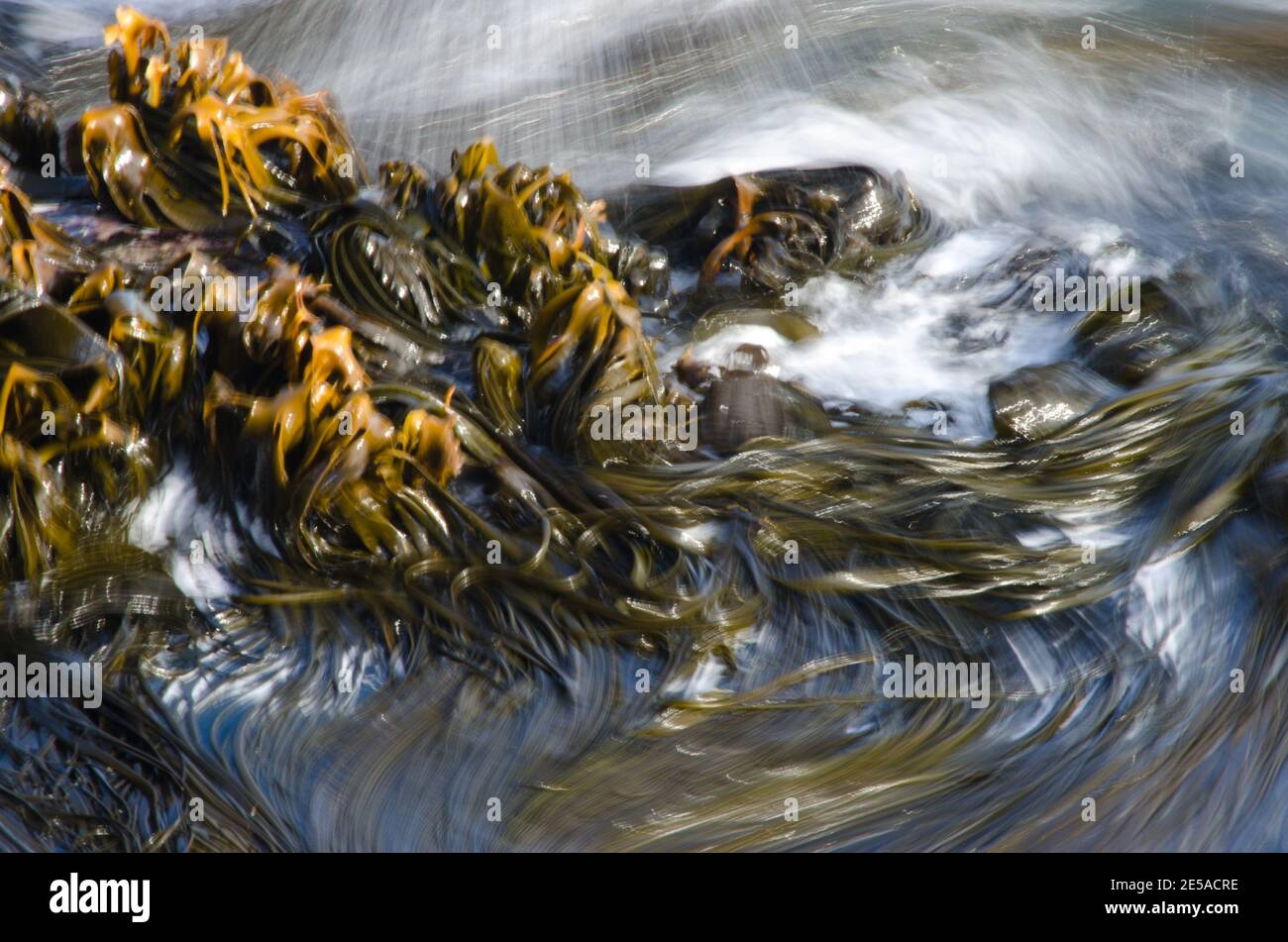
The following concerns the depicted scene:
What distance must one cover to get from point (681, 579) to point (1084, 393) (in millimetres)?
1440

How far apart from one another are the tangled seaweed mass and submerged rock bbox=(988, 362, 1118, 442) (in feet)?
0.04

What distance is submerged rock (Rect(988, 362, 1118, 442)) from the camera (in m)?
3.66

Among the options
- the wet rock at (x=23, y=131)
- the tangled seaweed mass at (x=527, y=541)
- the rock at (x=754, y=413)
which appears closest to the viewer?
the tangled seaweed mass at (x=527, y=541)

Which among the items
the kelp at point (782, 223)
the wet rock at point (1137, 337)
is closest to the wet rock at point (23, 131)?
the kelp at point (782, 223)

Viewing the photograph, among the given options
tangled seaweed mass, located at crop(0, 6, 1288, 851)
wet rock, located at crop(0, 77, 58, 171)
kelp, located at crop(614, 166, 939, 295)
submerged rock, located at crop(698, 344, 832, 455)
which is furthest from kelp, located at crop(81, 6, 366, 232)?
submerged rock, located at crop(698, 344, 832, 455)

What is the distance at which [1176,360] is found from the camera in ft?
12.6

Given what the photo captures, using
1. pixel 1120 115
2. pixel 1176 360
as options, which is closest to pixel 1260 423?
pixel 1176 360

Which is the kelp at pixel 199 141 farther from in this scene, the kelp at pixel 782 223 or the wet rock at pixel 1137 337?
the wet rock at pixel 1137 337

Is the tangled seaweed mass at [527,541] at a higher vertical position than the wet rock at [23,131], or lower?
lower

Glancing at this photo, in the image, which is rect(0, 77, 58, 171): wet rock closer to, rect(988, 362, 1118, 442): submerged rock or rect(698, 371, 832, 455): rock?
rect(698, 371, 832, 455): rock

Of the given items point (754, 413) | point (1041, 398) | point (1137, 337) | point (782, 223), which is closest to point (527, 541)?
point (754, 413)

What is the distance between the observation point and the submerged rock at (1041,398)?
3660 millimetres

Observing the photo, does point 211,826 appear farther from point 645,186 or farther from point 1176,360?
point 1176,360

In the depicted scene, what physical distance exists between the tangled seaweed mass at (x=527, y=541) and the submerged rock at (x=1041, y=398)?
1cm
